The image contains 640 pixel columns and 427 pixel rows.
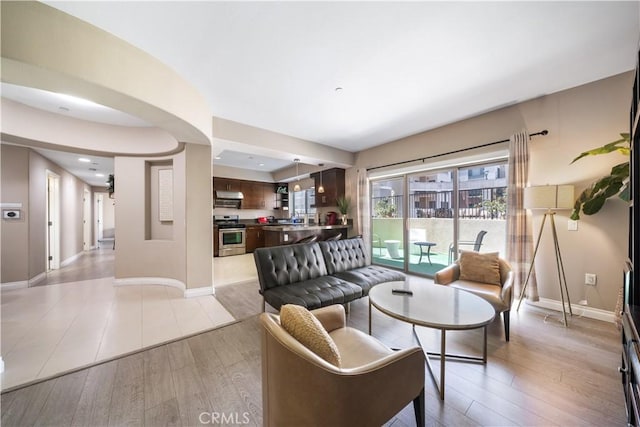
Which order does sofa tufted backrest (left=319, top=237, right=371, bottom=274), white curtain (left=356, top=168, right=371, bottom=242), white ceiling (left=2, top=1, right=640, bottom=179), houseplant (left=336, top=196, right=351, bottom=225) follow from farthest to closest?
1. houseplant (left=336, top=196, right=351, bottom=225)
2. white curtain (left=356, top=168, right=371, bottom=242)
3. sofa tufted backrest (left=319, top=237, right=371, bottom=274)
4. white ceiling (left=2, top=1, right=640, bottom=179)

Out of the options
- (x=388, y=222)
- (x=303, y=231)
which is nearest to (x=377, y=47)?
(x=388, y=222)

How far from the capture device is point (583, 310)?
2.73 metres

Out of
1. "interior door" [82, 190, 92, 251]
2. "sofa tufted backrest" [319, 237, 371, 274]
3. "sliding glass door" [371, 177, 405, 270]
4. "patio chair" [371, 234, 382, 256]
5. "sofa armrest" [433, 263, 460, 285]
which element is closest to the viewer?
"sofa armrest" [433, 263, 460, 285]

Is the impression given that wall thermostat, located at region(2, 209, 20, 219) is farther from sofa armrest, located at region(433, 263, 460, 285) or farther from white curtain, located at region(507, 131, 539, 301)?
white curtain, located at region(507, 131, 539, 301)

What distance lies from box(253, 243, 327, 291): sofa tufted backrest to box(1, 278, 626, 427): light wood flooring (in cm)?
62

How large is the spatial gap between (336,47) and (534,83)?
2446 mm

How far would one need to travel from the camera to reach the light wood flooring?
4.67 feet

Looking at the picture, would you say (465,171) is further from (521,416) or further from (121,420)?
→ (121,420)

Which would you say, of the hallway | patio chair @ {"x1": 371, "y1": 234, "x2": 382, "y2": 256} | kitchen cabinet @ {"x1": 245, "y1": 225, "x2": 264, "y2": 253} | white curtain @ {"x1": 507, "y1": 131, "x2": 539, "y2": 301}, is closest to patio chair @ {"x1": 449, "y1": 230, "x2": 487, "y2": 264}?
white curtain @ {"x1": 507, "y1": 131, "x2": 539, "y2": 301}

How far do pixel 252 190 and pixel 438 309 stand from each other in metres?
7.21

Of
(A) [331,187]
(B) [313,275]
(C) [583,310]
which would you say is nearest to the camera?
(C) [583,310]

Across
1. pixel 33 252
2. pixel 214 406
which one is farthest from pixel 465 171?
pixel 33 252

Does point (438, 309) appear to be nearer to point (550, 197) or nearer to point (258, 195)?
point (550, 197)

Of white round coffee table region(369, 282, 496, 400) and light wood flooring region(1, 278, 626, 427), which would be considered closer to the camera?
light wood flooring region(1, 278, 626, 427)
